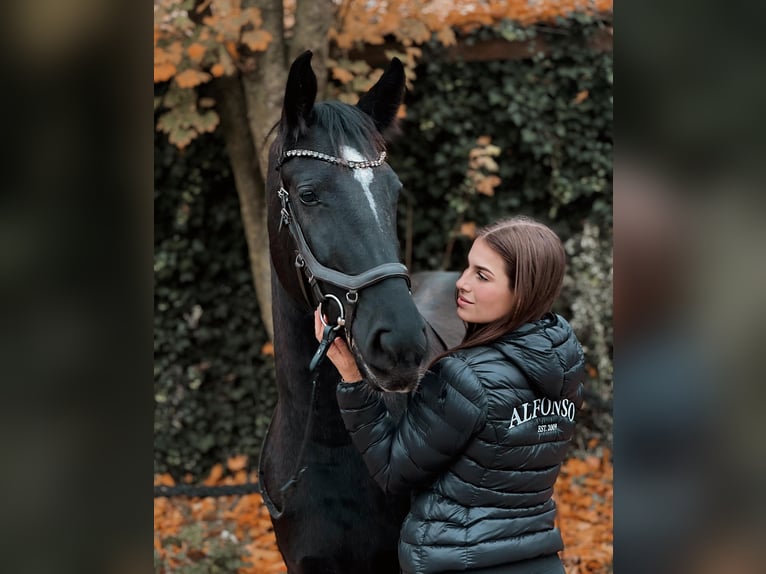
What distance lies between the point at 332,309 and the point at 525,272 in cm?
51

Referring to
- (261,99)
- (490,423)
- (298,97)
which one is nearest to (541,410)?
(490,423)

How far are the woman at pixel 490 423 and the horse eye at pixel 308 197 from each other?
0.41 m

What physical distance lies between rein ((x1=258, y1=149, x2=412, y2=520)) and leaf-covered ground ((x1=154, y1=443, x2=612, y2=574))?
286 centimetres

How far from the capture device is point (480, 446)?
1.96 m

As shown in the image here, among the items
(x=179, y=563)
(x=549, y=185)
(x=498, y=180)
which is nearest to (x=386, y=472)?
(x=179, y=563)

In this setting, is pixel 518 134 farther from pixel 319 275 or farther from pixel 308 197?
pixel 319 275

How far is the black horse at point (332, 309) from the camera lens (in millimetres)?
2045

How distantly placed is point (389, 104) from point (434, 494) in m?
1.24

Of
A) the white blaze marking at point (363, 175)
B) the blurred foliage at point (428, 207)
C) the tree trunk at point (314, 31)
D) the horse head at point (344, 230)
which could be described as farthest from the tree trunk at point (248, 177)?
the white blaze marking at point (363, 175)

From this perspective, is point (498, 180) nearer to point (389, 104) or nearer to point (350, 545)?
point (389, 104)

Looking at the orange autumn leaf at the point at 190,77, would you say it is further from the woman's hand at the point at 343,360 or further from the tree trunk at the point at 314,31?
the woman's hand at the point at 343,360
